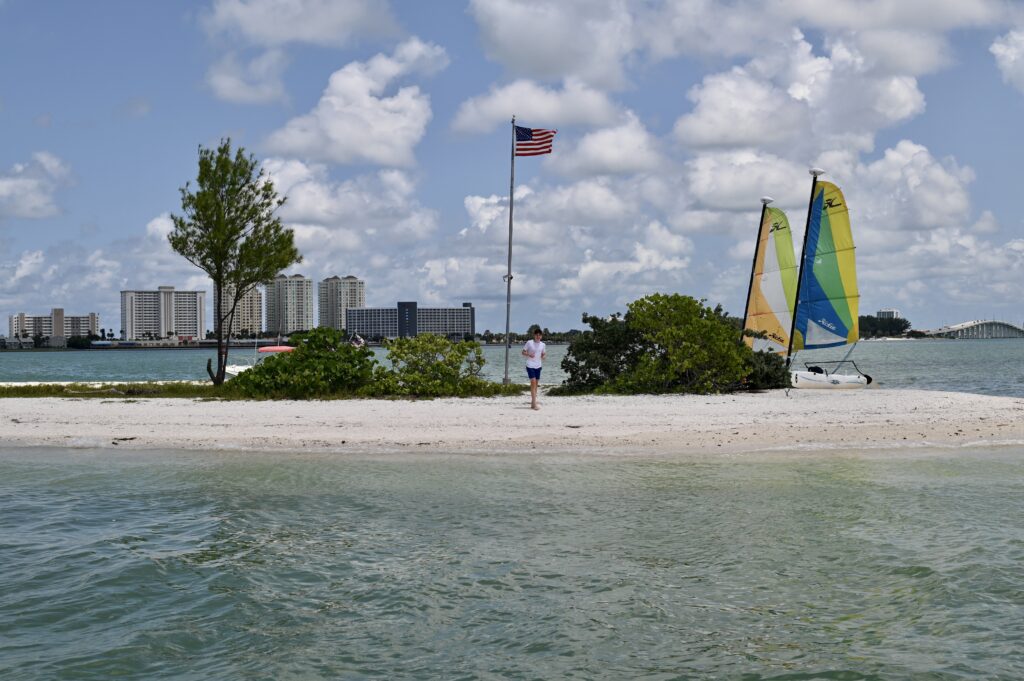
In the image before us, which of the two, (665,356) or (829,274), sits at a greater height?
(829,274)

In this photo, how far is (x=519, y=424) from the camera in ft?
63.1

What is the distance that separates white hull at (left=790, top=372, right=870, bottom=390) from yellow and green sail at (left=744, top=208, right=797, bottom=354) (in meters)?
2.92

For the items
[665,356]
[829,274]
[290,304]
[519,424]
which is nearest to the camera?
[519,424]

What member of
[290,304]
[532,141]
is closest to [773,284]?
[532,141]

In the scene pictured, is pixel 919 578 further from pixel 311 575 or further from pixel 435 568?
pixel 311 575

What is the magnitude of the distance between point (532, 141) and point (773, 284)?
11642 mm

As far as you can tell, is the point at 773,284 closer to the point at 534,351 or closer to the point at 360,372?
the point at 534,351

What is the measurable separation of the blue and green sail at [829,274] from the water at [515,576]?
18922mm

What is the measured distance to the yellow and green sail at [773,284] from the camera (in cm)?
3428

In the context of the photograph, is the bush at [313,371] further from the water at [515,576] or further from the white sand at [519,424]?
the water at [515,576]

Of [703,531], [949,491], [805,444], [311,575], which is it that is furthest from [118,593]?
[805,444]

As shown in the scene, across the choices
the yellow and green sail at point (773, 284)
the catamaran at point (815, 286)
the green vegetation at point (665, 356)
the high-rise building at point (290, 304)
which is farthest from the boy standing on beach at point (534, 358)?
the high-rise building at point (290, 304)

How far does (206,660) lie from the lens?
20.9 feet

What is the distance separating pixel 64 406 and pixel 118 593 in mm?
18092
